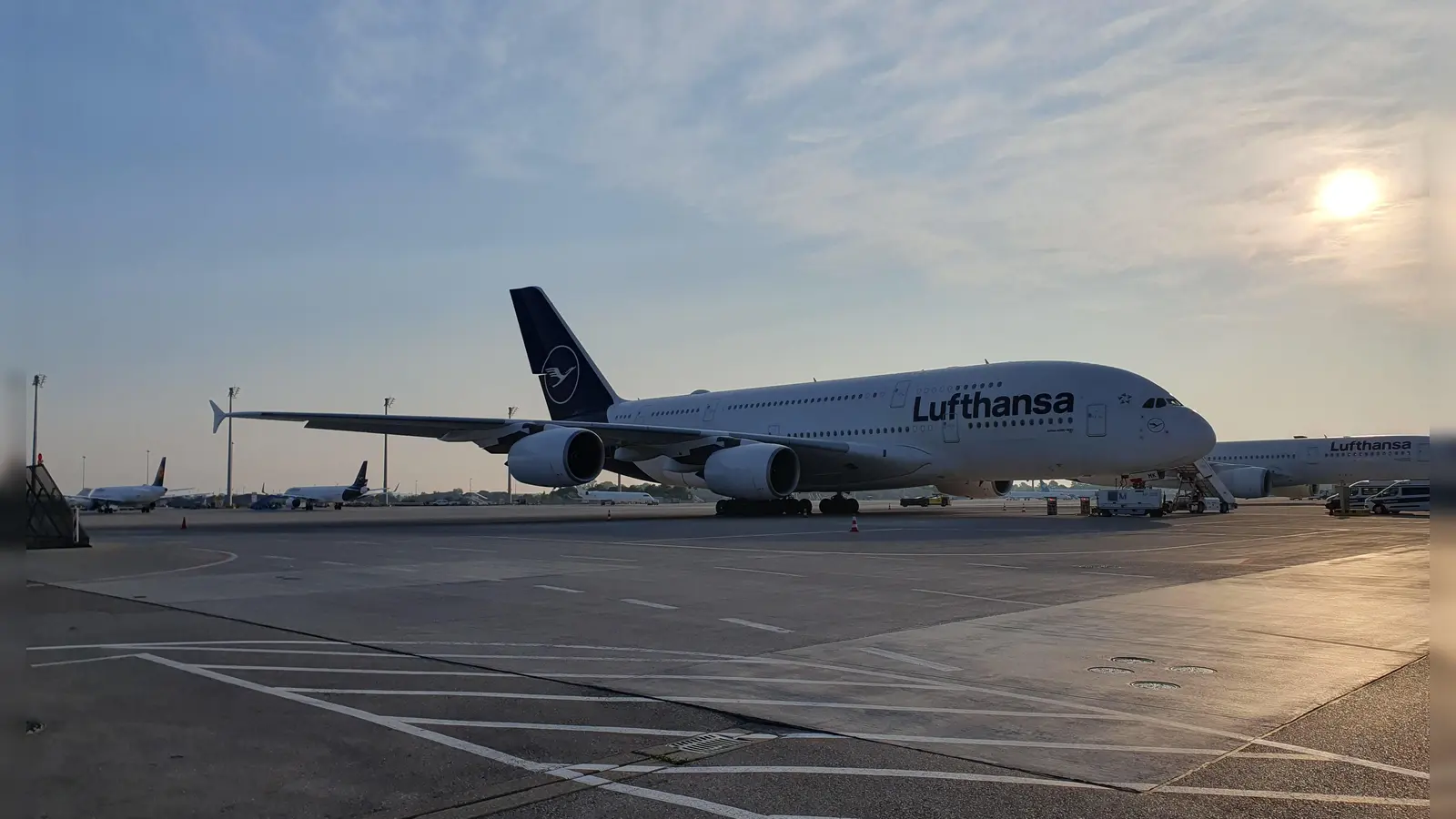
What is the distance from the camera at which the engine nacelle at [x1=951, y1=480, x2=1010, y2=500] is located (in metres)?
34.9

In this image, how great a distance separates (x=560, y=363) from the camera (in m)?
42.7

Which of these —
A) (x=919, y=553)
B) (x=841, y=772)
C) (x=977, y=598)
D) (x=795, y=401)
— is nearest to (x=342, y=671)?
(x=841, y=772)

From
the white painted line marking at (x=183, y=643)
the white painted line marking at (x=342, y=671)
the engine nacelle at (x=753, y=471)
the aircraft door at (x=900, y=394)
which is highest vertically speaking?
the aircraft door at (x=900, y=394)

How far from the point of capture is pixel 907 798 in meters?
4.41

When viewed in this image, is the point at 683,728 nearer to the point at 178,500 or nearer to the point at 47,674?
the point at 47,674

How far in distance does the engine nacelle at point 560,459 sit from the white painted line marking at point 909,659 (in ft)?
73.9

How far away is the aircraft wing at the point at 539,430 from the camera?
30.1m

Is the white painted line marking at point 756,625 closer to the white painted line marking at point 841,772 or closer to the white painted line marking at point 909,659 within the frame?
the white painted line marking at point 909,659

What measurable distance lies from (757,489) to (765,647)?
22310 millimetres

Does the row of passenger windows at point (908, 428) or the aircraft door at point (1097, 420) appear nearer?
the aircraft door at point (1097, 420)

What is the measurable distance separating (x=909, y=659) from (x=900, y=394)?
25.5m

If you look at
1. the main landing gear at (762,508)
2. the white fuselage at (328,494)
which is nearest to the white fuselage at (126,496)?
the white fuselage at (328,494)

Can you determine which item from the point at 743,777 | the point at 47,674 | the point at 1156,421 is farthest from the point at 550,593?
the point at 1156,421

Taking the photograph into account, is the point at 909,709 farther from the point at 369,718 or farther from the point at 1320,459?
the point at 1320,459
